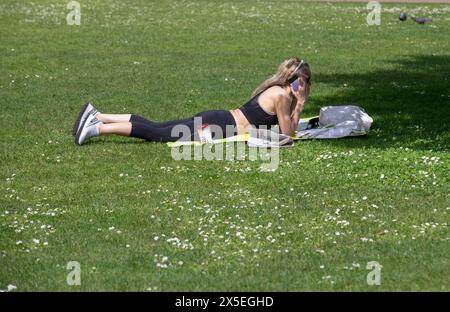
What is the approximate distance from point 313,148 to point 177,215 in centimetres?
345

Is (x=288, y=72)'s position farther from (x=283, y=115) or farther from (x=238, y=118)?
(x=238, y=118)

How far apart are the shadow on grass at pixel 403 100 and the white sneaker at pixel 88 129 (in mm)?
3110

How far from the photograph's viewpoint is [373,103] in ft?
51.5

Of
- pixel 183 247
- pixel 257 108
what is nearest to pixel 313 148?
pixel 257 108

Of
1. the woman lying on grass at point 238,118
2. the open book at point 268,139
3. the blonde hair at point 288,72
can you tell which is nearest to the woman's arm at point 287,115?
the woman lying on grass at point 238,118

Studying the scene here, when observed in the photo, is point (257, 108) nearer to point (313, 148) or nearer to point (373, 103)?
point (313, 148)

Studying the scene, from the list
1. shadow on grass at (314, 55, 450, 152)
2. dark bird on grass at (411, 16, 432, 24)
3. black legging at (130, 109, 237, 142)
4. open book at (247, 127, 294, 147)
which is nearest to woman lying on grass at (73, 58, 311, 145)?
black legging at (130, 109, 237, 142)

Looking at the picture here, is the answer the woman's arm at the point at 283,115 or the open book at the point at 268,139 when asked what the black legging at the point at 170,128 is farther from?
the woman's arm at the point at 283,115

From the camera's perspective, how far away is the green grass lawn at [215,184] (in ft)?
25.4

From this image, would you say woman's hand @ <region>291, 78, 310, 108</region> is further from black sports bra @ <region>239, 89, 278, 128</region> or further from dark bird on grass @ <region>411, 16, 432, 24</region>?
dark bird on grass @ <region>411, 16, 432, 24</region>

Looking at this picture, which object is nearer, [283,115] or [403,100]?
[283,115]

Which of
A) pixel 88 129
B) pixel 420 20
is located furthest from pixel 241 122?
pixel 420 20

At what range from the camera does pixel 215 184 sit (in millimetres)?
10586

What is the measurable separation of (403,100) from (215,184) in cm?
633
